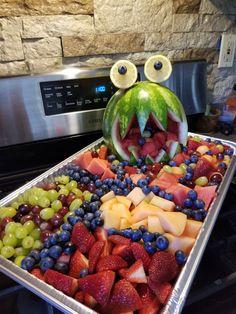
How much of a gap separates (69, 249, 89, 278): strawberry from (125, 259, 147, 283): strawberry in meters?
0.09

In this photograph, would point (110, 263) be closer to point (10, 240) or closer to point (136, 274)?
point (136, 274)

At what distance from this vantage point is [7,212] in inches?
27.0

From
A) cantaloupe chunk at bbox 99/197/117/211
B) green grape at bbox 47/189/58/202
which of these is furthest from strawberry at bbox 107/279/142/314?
green grape at bbox 47/189/58/202

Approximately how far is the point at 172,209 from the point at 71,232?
24cm

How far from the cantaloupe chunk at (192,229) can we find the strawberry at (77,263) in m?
0.22

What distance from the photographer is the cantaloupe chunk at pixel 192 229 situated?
608mm

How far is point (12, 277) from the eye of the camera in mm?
533

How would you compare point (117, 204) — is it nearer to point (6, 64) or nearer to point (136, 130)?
point (136, 130)

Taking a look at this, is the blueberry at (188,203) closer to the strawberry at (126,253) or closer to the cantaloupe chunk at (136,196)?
the cantaloupe chunk at (136,196)

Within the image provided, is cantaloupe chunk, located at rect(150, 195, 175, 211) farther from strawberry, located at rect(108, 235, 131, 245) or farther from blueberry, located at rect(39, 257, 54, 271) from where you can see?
blueberry, located at rect(39, 257, 54, 271)

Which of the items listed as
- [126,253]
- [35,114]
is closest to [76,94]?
[35,114]

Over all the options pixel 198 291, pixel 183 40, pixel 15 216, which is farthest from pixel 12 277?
pixel 183 40

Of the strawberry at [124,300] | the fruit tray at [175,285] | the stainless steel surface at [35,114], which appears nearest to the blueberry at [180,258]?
the fruit tray at [175,285]

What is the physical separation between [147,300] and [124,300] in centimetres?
5
